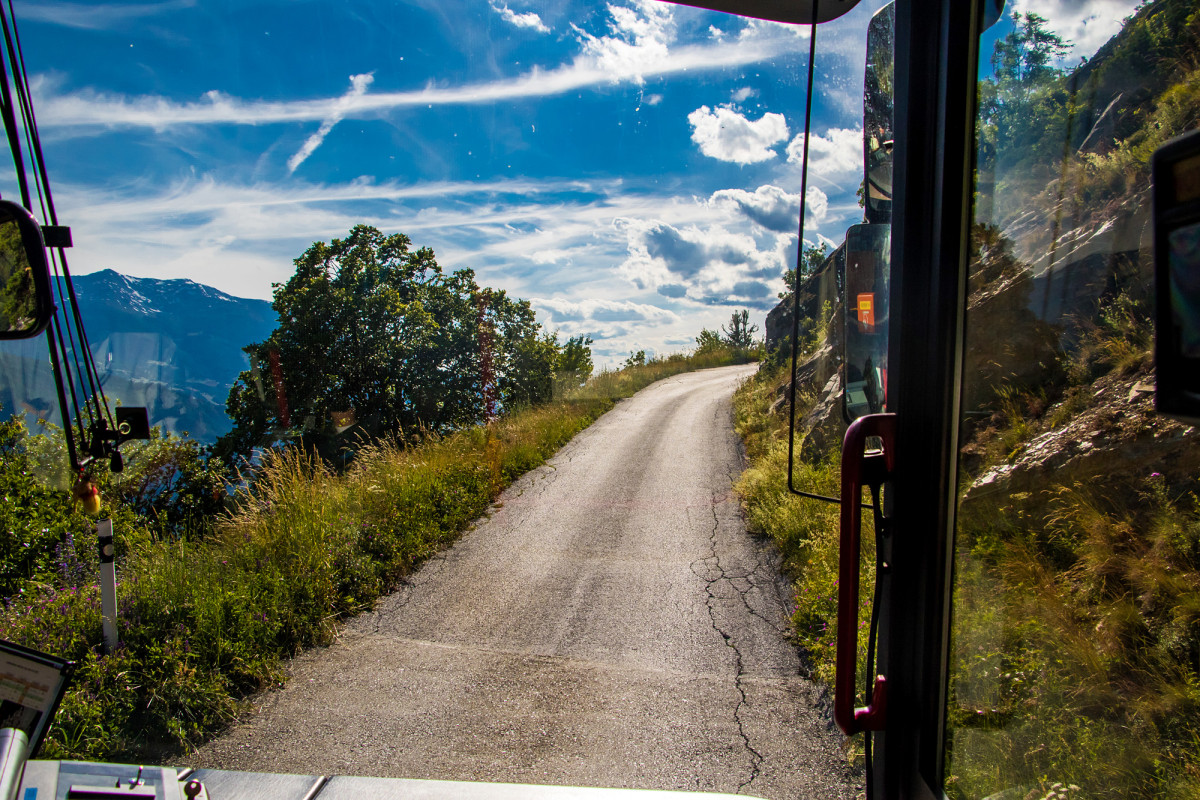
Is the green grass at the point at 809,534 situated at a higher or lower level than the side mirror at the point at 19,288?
lower

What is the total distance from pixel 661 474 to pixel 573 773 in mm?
7496

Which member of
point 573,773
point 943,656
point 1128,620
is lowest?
point 573,773

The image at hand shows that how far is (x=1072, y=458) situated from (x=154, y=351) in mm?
9948

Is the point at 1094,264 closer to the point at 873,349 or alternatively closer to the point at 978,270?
the point at 978,270

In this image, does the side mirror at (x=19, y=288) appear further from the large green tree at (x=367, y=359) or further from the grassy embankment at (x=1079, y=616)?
the large green tree at (x=367, y=359)

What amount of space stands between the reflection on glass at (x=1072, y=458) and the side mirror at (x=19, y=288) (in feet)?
6.22

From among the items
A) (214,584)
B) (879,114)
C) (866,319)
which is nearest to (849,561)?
(866,319)

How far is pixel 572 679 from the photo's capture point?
13.5ft

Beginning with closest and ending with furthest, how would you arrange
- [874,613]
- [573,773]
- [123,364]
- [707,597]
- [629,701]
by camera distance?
[874,613] → [573,773] → [629,701] → [707,597] → [123,364]

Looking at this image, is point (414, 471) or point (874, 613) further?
point (414, 471)

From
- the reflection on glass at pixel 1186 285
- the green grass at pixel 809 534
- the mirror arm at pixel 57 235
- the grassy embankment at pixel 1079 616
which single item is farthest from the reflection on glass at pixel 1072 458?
the mirror arm at pixel 57 235

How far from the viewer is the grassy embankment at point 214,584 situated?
3.38 m

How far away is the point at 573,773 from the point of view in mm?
3102

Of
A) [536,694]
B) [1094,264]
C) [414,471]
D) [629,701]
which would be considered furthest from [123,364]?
→ [1094,264]
